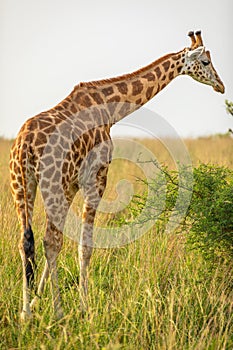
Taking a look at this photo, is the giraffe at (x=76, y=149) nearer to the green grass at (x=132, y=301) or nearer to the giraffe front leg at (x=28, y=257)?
the giraffe front leg at (x=28, y=257)

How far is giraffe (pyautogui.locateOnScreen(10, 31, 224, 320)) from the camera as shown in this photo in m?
4.20

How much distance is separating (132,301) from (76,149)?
134 cm

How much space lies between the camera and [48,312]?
13.4 ft

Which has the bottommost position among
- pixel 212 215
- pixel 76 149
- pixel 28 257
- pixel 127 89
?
pixel 28 257

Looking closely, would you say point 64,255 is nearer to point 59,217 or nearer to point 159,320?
point 59,217

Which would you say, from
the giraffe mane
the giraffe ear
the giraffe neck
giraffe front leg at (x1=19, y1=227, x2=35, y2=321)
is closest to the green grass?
giraffe front leg at (x1=19, y1=227, x2=35, y2=321)

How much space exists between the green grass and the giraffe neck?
1.30 meters

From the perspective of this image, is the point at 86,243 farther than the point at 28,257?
Yes

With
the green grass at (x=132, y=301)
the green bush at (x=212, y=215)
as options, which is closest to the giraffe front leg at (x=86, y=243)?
the green grass at (x=132, y=301)

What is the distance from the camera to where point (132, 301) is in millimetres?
3781

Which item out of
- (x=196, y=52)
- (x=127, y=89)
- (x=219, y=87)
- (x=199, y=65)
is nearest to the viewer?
(x=127, y=89)

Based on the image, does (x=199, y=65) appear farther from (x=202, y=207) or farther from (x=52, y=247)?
(x=52, y=247)

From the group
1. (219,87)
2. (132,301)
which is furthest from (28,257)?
(219,87)

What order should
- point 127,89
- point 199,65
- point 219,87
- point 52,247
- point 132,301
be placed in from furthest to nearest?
1. point 219,87
2. point 199,65
3. point 127,89
4. point 52,247
5. point 132,301
